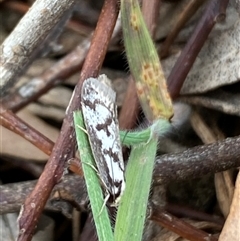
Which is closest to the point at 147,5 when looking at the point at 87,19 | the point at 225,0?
the point at 225,0

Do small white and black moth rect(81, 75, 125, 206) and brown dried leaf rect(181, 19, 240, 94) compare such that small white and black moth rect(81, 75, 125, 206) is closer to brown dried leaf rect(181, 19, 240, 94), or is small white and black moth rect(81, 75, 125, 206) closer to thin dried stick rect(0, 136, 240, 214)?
thin dried stick rect(0, 136, 240, 214)

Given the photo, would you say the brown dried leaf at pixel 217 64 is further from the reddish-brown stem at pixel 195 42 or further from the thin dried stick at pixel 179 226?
the thin dried stick at pixel 179 226

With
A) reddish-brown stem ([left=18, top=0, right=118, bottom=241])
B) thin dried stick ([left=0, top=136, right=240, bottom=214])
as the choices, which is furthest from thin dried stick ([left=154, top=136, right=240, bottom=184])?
reddish-brown stem ([left=18, top=0, right=118, bottom=241])

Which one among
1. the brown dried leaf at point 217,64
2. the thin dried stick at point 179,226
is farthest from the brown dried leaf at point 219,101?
the thin dried stick at point 179,226

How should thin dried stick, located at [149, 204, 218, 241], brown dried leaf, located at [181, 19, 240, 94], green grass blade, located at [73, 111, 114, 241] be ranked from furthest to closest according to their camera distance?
brown dried leaf, located at [181, 19, 240, 94], thin dried stick, located at [149, 204, 218, 241], green grass blade, located at [73, 111, 114, 241]

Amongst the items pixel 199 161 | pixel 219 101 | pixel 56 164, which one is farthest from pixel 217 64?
pixel 56 164

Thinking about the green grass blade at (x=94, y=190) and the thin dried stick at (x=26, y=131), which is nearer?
the green grass blade at (x=94, y=190)

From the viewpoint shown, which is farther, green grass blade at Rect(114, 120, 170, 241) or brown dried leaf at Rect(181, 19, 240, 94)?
brown dried leaf at Rect(181, 19, 240, 94)
